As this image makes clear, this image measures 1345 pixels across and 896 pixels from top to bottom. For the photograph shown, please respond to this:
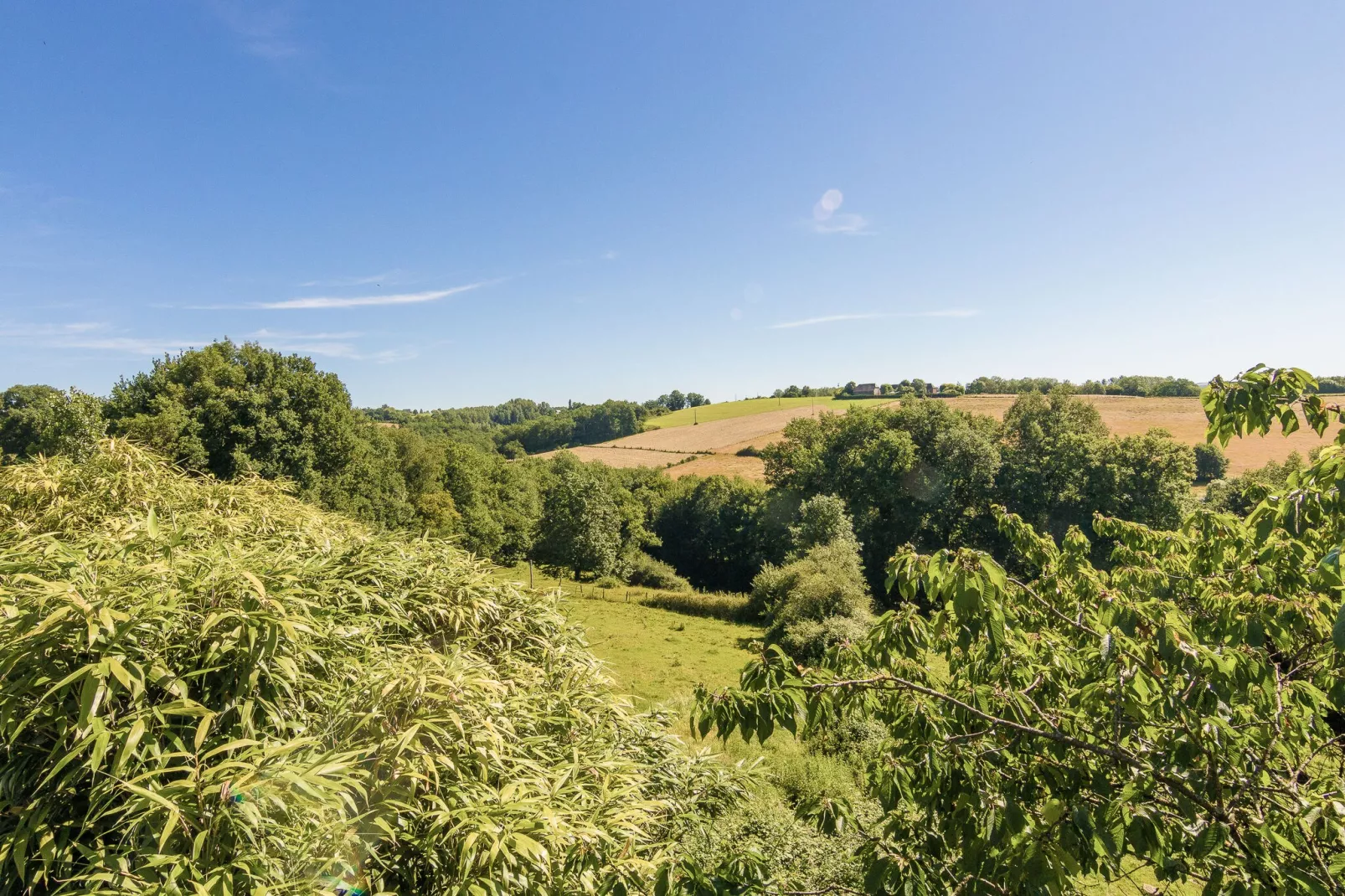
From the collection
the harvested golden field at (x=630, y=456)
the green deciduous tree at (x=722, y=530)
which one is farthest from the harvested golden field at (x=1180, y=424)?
the harvested golden field at (x=630, y=456)

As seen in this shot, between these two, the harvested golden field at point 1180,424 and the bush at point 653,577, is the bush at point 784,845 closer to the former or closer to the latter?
the bush at point 653,577

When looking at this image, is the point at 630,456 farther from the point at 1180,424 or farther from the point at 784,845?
the point at 784,845

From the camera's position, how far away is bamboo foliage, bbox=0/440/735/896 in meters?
3.23

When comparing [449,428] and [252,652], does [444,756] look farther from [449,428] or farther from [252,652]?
[449,428]

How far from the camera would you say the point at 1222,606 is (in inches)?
161

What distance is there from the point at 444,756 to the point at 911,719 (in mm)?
3269

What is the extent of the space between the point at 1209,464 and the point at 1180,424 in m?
3.68

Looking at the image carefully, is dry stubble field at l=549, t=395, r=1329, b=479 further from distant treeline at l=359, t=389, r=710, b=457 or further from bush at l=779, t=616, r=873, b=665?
bush at l=779, t=616, r=873, b=665

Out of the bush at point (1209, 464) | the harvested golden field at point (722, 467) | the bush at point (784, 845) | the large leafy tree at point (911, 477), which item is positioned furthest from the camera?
the harvested golden field at point (722, 467)

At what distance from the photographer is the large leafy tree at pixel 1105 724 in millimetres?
2305

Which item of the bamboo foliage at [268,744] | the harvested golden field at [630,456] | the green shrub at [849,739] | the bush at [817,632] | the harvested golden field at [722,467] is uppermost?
the bamboo foliage at [268,744]

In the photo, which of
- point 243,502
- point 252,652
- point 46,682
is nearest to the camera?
point 46,682

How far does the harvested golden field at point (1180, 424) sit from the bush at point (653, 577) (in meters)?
28.2

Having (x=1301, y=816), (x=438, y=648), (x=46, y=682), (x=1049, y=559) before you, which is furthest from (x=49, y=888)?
(x=1049, y=559)
